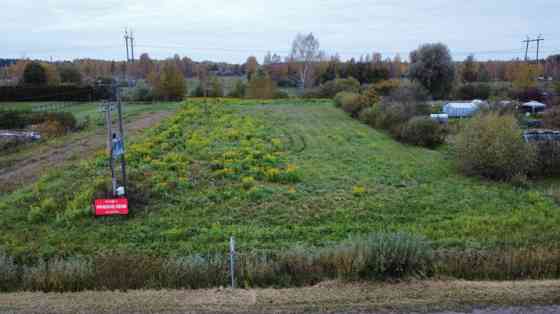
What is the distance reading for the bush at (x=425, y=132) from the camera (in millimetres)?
23438

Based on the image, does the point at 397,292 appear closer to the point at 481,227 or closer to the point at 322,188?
the point at 481,227

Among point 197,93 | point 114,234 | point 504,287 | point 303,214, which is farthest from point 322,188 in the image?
point 197,93

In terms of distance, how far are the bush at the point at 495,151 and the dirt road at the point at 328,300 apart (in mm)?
10945

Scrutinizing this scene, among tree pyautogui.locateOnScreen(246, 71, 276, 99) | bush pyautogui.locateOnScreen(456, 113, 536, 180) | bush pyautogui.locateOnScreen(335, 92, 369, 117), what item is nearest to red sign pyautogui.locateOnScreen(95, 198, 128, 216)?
bush pyautogui.locateOnScreen(456, 113, 536, 180)

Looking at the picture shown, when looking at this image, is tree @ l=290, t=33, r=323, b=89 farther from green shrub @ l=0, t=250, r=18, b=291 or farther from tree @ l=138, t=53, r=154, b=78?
green shrub @ l=0, t=250, r=18, b=291

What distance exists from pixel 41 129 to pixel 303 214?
2468 centimetres

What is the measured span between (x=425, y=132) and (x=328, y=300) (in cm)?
1984

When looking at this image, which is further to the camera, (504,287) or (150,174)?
(150,174)

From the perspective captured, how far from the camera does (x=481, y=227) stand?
34.8ft

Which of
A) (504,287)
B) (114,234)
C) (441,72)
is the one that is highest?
(441,72)

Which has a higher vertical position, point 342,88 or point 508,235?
point 342,88

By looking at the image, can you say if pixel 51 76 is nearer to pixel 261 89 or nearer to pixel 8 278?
Answer: pixel 261 89

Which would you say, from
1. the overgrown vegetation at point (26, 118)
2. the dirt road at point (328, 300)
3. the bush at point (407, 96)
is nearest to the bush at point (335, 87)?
the bush at point (407, 96)

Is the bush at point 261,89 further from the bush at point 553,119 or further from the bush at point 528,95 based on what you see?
the bush at point 553,119
